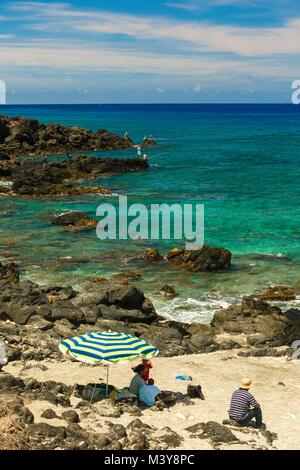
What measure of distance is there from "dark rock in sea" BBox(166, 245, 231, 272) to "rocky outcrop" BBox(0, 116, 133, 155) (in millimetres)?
67203

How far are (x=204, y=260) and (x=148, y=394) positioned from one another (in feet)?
63.1

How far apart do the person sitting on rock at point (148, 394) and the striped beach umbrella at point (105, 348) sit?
92 cm

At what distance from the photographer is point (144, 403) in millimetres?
17766

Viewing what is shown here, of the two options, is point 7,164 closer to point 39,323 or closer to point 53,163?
point 53,163

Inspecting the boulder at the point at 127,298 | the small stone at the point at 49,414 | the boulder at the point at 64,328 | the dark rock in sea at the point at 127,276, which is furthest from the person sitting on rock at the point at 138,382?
the dark rock in sea at the point at 127,276

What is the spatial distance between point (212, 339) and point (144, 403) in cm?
709

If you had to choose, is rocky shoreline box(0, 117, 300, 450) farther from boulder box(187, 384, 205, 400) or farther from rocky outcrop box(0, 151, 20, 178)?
rocky outcrop box(0, 151, 20, 178)

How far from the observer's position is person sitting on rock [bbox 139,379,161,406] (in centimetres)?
1766

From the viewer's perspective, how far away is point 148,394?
1767 centimetres

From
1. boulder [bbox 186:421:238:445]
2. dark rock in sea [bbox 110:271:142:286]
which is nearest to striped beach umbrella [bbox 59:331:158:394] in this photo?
boulder [bbox 186:421:238:445]

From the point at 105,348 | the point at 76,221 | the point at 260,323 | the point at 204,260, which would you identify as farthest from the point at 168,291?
the point at 76,221

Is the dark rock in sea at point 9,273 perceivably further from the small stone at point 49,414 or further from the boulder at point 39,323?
the small stone at point 49,414

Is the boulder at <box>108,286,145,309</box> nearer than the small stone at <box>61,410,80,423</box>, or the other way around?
the small stone at <box>61,410,80,423</box>
